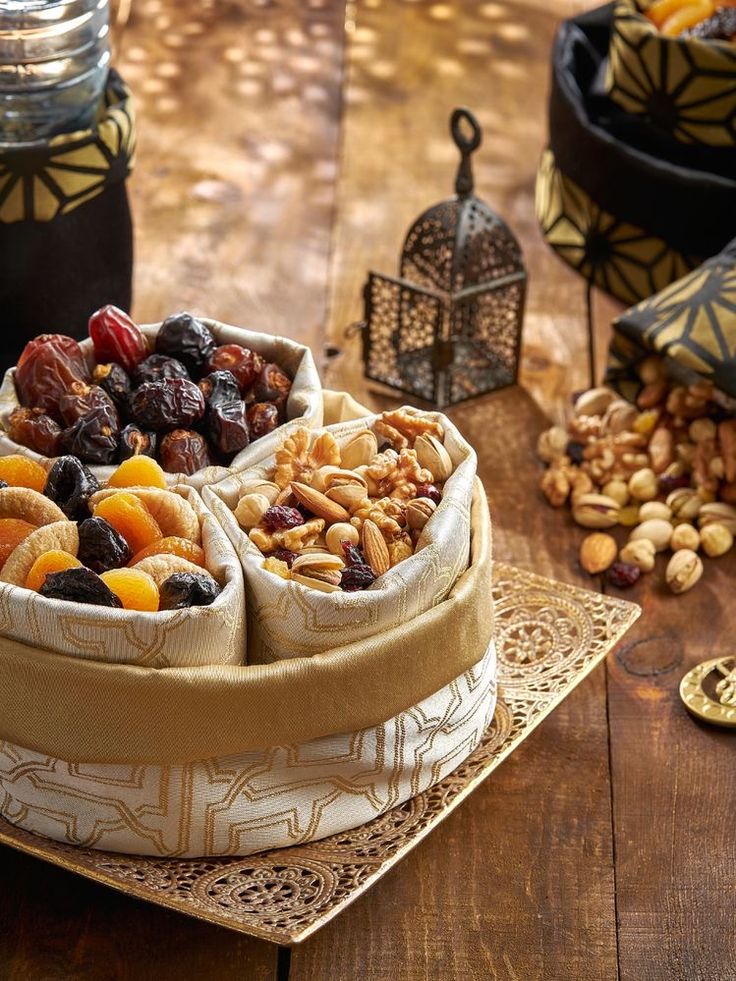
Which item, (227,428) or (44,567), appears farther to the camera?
(227,428)

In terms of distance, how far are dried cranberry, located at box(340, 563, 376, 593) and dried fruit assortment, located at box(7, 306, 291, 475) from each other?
0.58 ft

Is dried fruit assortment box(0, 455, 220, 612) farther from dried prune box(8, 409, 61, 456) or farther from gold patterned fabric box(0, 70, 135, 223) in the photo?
gold patterned fabric box(0, 70, 135, 223)

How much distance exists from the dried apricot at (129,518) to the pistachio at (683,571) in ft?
1.80

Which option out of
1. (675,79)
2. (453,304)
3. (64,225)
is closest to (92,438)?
(64,225)

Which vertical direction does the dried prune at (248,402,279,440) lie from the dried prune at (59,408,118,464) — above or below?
below

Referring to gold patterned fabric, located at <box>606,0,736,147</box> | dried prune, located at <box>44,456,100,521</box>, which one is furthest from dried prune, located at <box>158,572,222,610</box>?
gold patterned fabric, located at <box>606,0,736,147</box>

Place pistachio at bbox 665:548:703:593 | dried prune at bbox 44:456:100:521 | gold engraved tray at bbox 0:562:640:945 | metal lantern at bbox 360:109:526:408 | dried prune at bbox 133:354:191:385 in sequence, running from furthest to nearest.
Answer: metal lantern at bbox 360:109:526:408 → pistachio at bbox 665:548:703:593 → dried prune at bbox 133:354:191:385 → dried prune at bbox 44:456:100:521 → gold engraved tray at bbox 0:562:640:945

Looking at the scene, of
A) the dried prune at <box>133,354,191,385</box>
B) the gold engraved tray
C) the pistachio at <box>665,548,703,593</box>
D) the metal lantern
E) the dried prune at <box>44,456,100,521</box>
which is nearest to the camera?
the gold engraved tray

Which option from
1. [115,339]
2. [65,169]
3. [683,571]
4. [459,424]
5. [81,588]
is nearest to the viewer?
[81,588]

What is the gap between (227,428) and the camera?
114 cm

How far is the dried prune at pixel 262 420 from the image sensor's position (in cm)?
117

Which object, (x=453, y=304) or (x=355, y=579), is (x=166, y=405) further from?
(x=453, y=304)

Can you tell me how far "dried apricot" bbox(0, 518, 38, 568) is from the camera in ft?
3.35

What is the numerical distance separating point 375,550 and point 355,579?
1.2 inches
